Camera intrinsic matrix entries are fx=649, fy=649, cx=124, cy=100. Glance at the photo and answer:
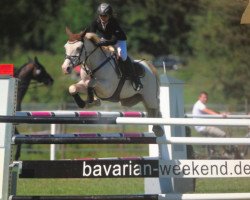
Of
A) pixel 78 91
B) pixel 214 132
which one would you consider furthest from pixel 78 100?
pixel 214 132

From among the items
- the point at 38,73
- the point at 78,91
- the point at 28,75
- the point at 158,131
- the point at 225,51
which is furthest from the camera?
the point at 225,51

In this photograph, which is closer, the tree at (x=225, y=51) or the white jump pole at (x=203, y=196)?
the white jump pole at (x=203, y=196)

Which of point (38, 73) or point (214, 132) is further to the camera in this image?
point (38, 73)

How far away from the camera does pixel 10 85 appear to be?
579 centimetres

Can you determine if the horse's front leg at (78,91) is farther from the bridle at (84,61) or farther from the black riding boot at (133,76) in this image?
the black riding boot at (133,76)

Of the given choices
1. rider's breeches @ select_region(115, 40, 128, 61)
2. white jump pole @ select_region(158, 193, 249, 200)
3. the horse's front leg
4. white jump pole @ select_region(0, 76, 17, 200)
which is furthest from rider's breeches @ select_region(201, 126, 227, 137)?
white jump pole @ select_region(0, 76, 17, 200)

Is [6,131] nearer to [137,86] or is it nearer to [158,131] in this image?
[158,131]

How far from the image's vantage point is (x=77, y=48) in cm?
743

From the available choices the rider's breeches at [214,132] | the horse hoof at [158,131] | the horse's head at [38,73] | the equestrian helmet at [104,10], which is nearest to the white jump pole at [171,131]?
the horse hoof at [158,131]

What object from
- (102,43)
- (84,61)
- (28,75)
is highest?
(28,75)

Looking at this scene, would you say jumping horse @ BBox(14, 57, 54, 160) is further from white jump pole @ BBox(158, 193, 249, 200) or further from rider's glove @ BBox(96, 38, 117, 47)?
white jump pole @ BBox(158, 193, 249, 200)

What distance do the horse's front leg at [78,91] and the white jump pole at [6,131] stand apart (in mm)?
1647

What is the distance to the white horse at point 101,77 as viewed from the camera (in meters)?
7.44

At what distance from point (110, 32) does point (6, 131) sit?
8.34ft
